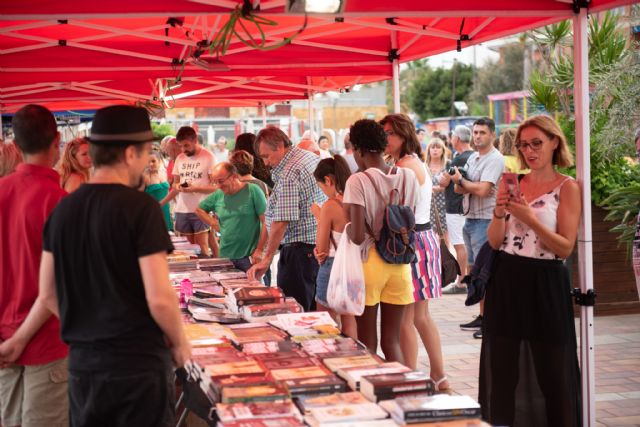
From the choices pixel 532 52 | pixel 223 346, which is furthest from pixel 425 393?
pixel 532 52

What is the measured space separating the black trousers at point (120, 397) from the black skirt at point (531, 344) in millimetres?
1974

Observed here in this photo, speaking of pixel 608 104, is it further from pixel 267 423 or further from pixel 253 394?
pixel 267 423

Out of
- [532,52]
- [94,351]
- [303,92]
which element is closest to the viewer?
[94,351]

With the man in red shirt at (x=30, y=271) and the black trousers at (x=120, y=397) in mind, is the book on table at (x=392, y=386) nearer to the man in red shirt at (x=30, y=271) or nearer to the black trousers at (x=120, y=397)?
the black trousers at (x=120, y=397)

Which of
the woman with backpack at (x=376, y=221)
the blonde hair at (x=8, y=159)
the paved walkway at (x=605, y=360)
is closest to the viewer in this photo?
the blonde hair at (x=8, y=159)

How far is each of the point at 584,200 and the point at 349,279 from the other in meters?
1.22

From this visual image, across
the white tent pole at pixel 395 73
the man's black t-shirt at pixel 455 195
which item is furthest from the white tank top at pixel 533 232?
the man's black t-shirt at pixel 455 195

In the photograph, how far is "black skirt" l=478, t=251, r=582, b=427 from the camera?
3.90m

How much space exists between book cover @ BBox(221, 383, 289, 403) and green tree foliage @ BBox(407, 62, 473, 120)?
4297cm

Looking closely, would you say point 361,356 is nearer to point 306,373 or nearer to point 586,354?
point 306,373

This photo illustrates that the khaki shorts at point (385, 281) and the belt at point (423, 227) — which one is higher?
the belt at point (423, 227)

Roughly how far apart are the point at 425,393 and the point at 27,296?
4.68 feet

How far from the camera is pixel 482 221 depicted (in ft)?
22.2

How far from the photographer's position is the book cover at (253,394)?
274cm
